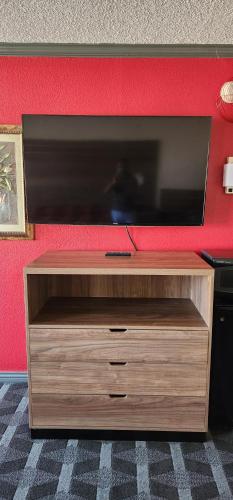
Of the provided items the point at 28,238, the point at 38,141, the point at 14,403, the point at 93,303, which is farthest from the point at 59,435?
the point at 38,141

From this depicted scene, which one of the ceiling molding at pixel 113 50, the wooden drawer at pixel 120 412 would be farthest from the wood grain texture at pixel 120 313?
the ceiling molding at pixel 113 50

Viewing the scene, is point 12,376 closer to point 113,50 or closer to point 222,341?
point 222,341

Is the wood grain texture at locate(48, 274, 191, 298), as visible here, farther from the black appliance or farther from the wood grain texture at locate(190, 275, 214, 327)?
the black appliance

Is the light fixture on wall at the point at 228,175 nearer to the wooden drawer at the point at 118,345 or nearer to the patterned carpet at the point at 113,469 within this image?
the wooden drawer at the point at 118,345

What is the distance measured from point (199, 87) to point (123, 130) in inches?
22.5

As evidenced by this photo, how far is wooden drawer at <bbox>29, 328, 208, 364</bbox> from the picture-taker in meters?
1.56

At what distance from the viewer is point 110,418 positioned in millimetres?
1632

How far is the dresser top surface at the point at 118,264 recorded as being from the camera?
1.51 meters

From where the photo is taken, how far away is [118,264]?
1.61m

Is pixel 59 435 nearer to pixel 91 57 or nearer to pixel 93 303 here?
pixel 93 303

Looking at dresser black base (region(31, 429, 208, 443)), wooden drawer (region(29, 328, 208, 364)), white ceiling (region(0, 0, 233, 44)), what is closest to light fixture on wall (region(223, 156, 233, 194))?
white ceiling (region(0, 0, 233, 44))

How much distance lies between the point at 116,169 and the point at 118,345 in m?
0.95

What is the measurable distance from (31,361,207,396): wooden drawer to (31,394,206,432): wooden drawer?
1.5 inches

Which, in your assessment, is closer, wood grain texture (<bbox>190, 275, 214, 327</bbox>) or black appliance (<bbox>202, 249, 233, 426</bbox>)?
wood grain texture (<bbox>190, 275, 214, 327</bbox>)
